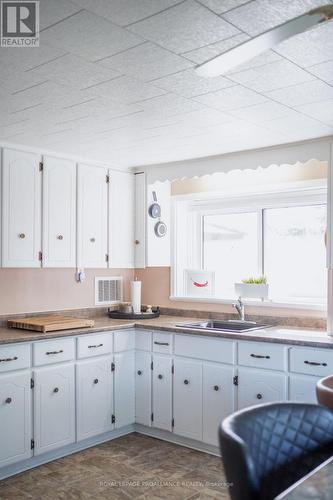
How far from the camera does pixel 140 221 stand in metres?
4.70

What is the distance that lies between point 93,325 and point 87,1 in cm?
260

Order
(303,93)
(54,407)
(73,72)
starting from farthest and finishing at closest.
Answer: (54,407)
(303,93)
(73,72)

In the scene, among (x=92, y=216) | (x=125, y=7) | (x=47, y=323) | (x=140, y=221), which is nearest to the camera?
(x=125, y=7)

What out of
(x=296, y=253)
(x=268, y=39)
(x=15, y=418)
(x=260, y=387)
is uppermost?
(x=268, y=39)

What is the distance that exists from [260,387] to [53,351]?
143 cm

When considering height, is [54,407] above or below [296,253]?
below

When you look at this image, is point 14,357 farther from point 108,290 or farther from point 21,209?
point 108,290

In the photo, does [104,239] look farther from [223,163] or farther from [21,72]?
[21,72]

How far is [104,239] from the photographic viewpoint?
4469 mm

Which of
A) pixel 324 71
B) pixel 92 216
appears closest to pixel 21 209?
pixel 92 216

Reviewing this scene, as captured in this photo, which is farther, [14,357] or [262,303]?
[262,303]

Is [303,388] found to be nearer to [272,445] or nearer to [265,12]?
[272,445]

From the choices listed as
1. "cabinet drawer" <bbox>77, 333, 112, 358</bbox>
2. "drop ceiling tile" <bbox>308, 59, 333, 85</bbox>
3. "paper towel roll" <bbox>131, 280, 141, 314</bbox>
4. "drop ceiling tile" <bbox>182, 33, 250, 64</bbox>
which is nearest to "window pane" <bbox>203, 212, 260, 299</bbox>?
"paper towel roll" <bbox>131, 280, 141, 314</bbox>

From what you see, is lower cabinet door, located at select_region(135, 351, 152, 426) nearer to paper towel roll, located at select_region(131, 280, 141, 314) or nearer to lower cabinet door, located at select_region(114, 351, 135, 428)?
lower cabinet door, located at select_region(114, 351, 135, 428)
